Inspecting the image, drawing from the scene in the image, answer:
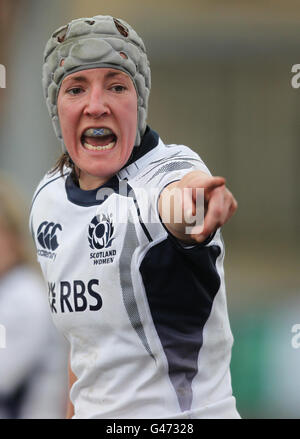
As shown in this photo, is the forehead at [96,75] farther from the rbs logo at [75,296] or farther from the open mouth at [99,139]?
the rbs logo at [75,296]

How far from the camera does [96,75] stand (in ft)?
8.59

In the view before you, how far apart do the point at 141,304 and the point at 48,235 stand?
46 cm

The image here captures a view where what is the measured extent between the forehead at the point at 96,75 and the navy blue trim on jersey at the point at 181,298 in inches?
21.6

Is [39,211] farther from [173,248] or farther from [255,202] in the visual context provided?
[255,202]

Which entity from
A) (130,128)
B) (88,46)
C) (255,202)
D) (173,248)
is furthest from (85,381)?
(255,202)

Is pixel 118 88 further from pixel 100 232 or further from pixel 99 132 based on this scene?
pixel 100 232

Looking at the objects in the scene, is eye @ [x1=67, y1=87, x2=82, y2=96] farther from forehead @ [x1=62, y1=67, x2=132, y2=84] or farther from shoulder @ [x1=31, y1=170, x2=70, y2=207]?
shoulder @ [x1=31, y1=170, x2=70, y2=207]

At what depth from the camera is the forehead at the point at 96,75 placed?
262cm

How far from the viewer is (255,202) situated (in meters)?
7.83

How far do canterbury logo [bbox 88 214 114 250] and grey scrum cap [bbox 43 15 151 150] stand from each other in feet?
0.92

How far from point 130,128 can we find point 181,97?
4646 mm

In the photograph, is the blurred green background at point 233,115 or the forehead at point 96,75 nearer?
the forehead at point 96,75
